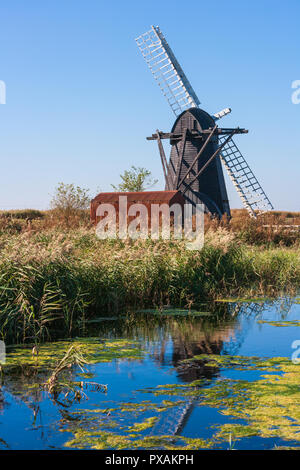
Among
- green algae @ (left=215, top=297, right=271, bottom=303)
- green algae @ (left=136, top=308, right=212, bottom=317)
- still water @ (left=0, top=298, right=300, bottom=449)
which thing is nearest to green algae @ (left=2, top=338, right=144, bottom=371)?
still water @ (left=0, top=298, right=300, bottom=449)

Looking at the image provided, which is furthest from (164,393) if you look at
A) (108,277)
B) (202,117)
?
(202,117)

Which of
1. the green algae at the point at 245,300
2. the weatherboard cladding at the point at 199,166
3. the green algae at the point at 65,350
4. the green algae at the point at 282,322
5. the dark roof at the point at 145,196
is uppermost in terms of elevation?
the weatherboard cladding at the point at 199,166

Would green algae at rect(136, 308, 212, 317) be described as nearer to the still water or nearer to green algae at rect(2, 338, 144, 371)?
the still water

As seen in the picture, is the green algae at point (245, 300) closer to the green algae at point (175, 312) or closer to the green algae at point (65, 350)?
the green algae at point (175, 312)

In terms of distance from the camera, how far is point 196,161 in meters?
24.2

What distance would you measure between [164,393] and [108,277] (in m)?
4.95

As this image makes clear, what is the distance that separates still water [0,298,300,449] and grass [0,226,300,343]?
2.22 ft

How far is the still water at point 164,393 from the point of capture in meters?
4.35

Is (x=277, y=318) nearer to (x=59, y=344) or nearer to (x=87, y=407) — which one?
A: (x=59, y=344)

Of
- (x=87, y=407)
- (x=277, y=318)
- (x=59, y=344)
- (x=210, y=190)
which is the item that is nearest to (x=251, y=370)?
(x=87, y=407)

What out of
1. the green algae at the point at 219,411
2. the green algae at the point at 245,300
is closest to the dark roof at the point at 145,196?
the green algae at the point at 245,300

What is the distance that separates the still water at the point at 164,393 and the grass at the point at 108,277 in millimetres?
677

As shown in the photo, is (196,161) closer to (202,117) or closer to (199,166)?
(199,166)

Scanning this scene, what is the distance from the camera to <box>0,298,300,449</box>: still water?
4348 millimetres
